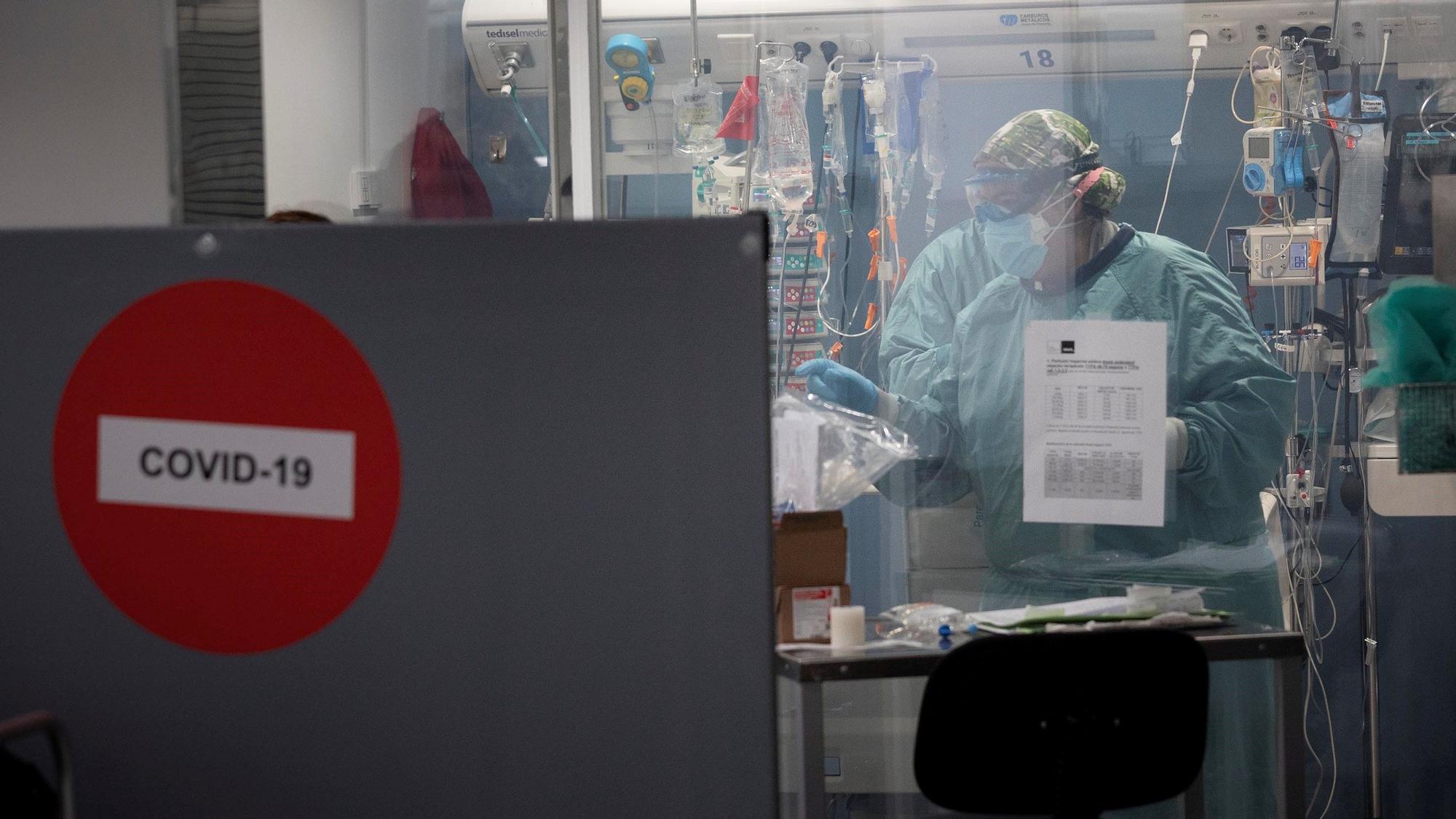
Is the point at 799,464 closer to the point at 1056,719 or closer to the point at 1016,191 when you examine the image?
the point at 1056,719

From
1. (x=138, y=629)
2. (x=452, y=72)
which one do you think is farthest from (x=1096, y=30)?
(x=138, y=629)

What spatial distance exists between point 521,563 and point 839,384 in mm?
1934

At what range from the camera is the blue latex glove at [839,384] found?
106 inches

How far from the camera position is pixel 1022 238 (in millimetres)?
2779

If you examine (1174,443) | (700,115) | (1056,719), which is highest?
(700,115)

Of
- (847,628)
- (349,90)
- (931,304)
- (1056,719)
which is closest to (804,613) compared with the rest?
(847,628)

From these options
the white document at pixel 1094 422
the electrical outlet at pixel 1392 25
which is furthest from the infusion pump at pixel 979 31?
the white document at pixel 1094 422

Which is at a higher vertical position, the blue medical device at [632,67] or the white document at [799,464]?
the blue medical device at [632,67]

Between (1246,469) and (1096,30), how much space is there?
→ 1056mm

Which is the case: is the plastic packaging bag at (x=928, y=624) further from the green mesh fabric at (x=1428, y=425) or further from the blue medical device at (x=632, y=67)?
the blue medical device at (x=632, y=67)

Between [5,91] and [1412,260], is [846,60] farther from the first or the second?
[5,91]

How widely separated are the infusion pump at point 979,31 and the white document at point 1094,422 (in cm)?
62

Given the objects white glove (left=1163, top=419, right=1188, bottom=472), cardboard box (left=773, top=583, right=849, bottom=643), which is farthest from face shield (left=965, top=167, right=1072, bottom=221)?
cardboard box (left=773, top=583, right=849, bottom=643)

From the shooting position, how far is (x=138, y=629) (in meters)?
0.84
